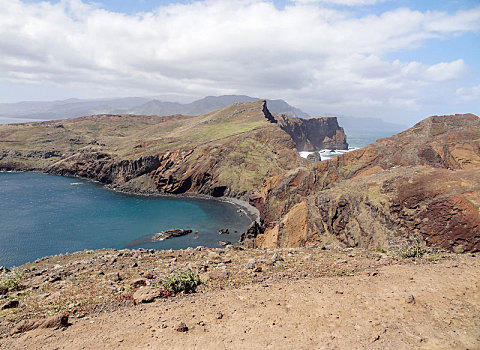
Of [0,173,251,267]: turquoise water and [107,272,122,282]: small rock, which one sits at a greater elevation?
[107,272,122,282]: small rock

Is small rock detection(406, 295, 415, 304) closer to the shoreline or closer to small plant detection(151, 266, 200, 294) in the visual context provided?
small plant detection(151, 266, 200, 294)

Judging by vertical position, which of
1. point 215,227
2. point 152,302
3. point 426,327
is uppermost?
point 426,327

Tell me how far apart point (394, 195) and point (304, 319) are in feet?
64.0

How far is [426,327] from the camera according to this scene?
31.8ft

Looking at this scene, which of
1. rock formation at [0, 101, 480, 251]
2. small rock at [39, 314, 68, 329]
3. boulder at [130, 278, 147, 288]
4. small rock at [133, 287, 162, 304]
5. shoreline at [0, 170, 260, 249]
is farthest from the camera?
shoreline at [0, 170, 260, 249]

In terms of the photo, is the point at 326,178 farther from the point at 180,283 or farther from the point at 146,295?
the point at 146,295

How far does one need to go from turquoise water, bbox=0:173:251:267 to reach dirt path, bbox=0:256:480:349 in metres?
39.9

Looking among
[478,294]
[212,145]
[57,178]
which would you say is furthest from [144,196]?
[478,294]

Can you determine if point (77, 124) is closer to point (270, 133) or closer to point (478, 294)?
point (270, 133)

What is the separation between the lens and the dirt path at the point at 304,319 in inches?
365

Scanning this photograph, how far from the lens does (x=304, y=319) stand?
10.4 m

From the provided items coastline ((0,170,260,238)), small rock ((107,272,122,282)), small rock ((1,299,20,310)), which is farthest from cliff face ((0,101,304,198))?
small rock ((1,299,20,310))

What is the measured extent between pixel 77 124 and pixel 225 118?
363 ft

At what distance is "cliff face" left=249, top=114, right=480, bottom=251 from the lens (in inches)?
825
